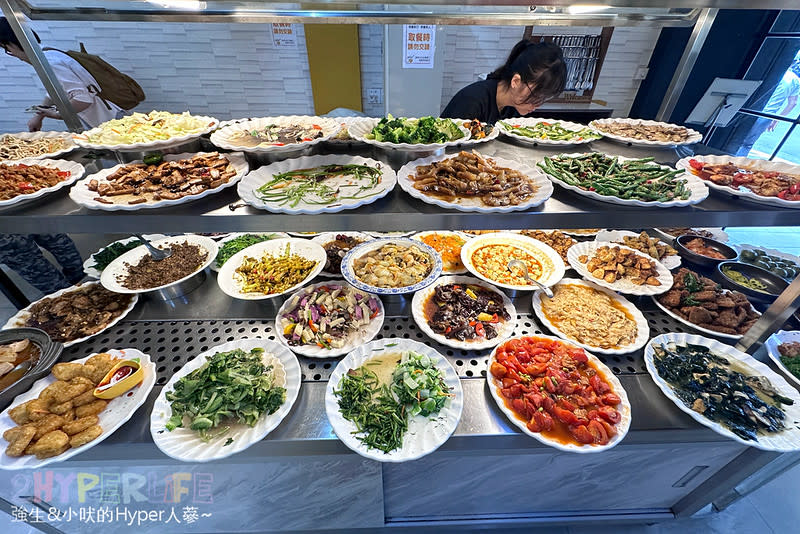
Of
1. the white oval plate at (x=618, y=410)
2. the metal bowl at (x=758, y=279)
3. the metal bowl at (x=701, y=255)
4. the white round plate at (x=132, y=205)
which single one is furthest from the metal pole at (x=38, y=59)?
the metal bowl at (x=758, y=279)

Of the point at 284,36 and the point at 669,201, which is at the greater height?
the point at 284,36

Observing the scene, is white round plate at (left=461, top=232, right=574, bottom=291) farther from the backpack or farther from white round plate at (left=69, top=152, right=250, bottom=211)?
the backpack

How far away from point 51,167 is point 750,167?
4306 millimetres

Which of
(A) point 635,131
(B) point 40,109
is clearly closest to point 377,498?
(A) point 635,131

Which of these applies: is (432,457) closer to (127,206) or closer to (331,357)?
(331,357)

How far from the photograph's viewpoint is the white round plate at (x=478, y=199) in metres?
1.63

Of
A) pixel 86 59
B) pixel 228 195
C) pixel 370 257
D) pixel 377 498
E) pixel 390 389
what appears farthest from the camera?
pixel 86 59

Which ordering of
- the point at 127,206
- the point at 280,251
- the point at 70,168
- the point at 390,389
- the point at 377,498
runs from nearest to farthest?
the point at 127,206, the point at 70,168, the point at 390,389, the point at 377,498, the point at 280,251

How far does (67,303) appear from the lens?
2.56 m

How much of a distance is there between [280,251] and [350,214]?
174 centimetres

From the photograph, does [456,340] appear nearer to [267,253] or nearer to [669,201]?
[669,201]

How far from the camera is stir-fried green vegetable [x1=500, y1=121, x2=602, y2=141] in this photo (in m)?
2.54

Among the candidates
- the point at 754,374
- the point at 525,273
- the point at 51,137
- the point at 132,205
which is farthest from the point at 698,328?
the point at 51,137

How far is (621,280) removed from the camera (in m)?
2.79
